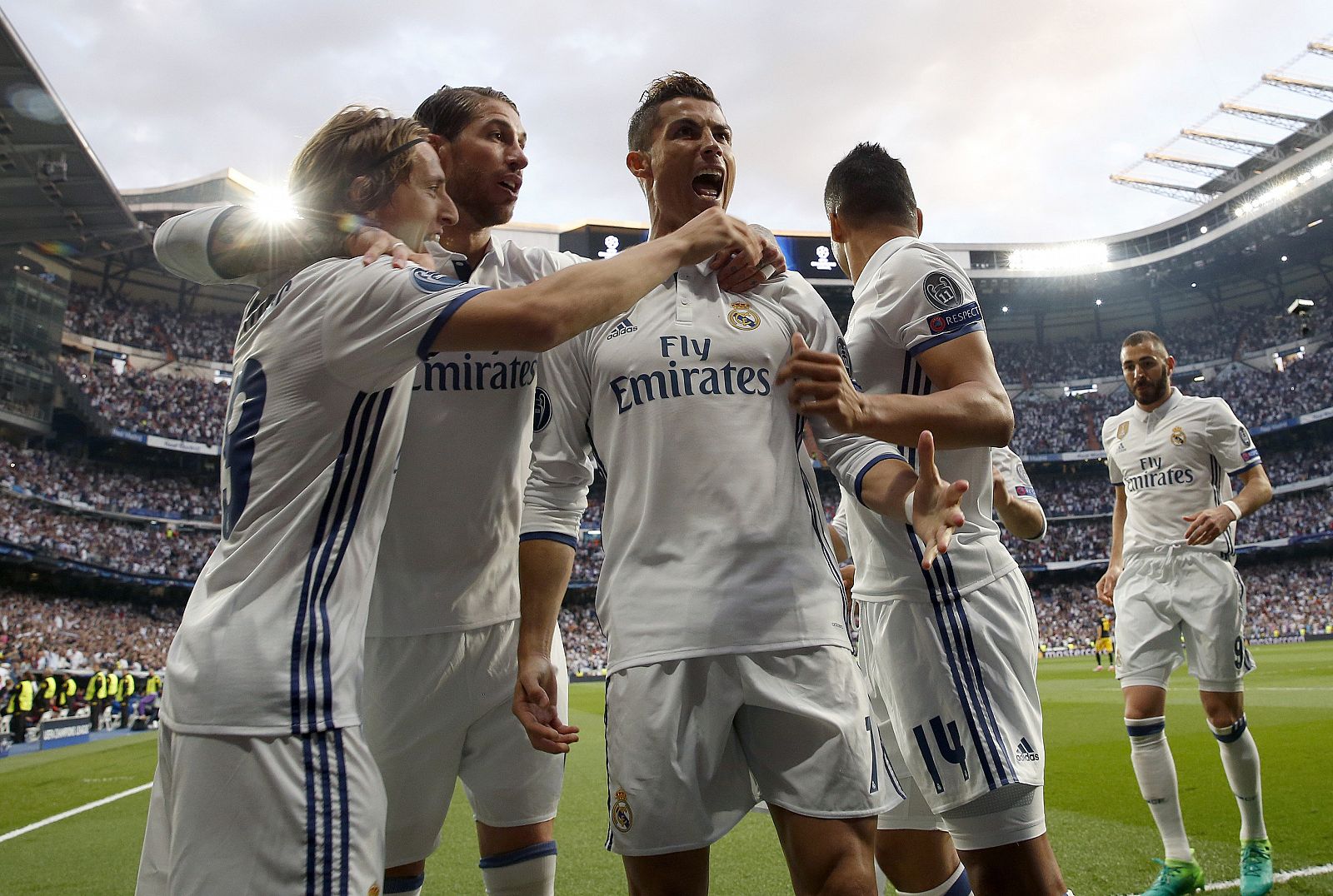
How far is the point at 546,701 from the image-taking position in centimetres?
221

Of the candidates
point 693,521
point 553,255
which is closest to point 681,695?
point 693,521

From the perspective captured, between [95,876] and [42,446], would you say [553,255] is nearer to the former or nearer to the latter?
[95,876]

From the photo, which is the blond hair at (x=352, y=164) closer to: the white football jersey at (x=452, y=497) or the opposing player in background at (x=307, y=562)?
the opposing player in background at (x=307, y=562)

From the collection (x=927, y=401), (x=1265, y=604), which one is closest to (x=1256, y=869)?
(x=927, y=401)

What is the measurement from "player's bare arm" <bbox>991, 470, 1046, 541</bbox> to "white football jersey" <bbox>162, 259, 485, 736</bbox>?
2202 mm

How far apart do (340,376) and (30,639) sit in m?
33.1

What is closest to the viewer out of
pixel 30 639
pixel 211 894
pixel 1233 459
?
pixel 211 894

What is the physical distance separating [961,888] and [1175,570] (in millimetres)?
3508

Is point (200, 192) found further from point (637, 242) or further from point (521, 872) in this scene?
point (521, 872)

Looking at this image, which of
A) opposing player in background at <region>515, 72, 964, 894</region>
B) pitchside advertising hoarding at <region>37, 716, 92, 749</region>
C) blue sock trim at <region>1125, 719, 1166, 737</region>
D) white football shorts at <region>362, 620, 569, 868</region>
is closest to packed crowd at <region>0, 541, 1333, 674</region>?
pitchside advertising hoarding at <region>37, 716, 92, 749</region>

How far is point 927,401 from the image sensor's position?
222 cm

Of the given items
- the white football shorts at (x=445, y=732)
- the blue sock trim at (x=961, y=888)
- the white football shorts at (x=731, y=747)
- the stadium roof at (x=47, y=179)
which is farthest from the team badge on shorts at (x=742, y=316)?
the stadium roof at (x=47, y=179)

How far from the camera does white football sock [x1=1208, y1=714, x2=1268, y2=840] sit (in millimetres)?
4336

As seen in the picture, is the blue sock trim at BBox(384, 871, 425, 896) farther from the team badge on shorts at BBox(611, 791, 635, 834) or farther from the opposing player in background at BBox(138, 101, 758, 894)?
the team badge on shorts at BBox(611, 791, 635, 834)
